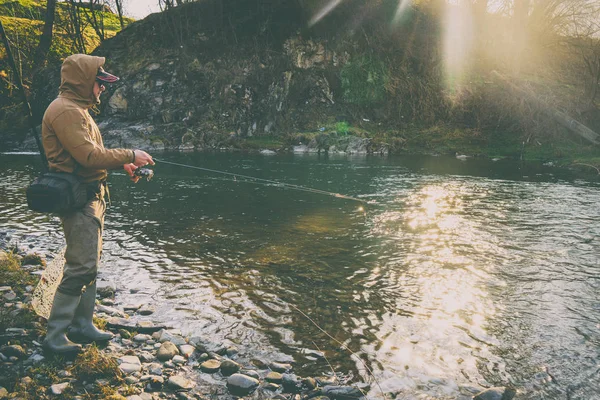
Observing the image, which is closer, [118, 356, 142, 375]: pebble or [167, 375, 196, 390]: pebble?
[167, 375, 196, 390]: pebble

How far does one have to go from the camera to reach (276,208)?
1245 centimetres

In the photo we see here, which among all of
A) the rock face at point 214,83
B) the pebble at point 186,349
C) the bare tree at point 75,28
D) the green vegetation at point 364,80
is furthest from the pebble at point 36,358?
the bare tree at point 75,28

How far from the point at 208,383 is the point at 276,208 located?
337 inches

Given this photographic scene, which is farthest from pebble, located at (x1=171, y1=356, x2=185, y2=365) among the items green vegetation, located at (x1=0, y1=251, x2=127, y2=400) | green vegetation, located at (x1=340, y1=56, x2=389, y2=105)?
green vegetation, located at (x1=340, y1=56, x2=389, y2=105)

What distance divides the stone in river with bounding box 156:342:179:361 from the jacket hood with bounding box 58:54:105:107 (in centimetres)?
266

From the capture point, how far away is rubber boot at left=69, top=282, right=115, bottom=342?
446 centimetres

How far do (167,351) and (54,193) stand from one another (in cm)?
195

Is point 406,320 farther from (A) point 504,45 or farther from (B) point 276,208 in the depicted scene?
(A) point 504,45

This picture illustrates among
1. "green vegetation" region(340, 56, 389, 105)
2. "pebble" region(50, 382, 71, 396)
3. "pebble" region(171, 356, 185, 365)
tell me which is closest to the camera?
"pebble" region(50, 382, 71, 396)

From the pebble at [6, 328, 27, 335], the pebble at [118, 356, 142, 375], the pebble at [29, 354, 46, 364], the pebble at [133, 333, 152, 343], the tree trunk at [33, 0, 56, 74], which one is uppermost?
the tree trunk at [33, 0, 56, 74]

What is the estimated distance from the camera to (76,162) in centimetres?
412

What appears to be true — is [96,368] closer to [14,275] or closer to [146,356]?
[146,356]

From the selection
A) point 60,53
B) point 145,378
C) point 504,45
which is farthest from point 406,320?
point 60,53

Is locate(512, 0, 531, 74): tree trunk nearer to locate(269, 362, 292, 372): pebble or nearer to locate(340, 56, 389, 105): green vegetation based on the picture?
locate(340, 56, 389, 105): green vegetation
